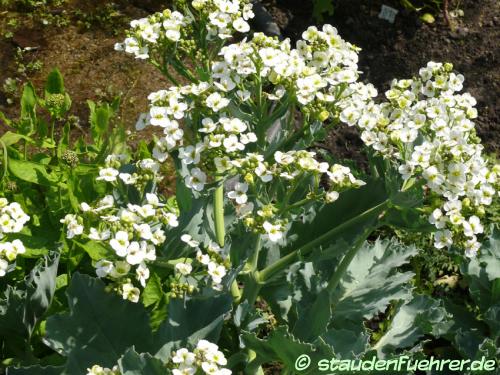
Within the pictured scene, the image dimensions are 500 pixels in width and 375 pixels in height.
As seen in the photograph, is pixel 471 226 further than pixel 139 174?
No

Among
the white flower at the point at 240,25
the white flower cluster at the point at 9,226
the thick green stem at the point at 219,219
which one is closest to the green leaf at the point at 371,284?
the thick green stem at the point at 219,219

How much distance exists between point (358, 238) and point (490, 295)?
2.49ft

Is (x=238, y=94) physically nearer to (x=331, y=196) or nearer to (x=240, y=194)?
(x=240, y=194)

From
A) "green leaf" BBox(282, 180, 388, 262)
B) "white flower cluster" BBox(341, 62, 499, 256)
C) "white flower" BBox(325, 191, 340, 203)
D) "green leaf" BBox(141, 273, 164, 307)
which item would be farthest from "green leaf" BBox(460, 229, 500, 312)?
"green leaf" BBox(141, 273, 164, 307)

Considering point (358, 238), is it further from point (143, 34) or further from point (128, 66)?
point (128, 66)

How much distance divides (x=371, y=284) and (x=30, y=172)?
1185 mm

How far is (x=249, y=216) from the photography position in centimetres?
173

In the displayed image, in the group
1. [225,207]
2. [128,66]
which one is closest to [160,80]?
[128,66]

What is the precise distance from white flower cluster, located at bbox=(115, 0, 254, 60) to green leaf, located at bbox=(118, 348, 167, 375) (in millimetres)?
807

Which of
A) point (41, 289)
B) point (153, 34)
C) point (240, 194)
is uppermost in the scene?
point (153, 34)

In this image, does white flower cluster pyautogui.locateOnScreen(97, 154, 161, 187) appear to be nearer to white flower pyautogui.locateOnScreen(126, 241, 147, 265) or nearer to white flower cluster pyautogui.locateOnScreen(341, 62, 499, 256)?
white flower pyautogui.locateOnScreen(126, 241, 147, 265)

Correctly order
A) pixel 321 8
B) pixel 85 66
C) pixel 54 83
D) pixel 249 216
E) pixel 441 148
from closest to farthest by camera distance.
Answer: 1. pixel 441 148
2. pixel 249 216
3. pixel 54 83
4. pixel 85 66
5. pixel 321 8

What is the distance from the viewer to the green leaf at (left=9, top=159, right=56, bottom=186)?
86.5 inches

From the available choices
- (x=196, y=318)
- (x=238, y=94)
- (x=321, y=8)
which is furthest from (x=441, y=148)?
(x=321, y=8)
